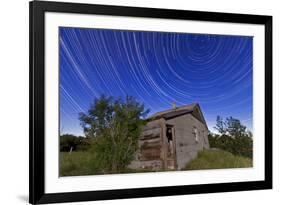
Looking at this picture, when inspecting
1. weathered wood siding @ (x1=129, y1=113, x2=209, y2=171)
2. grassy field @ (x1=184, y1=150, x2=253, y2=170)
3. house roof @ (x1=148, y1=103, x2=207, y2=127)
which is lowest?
grassy field @ (x1=184, y1=150, x2=253, y2=170)

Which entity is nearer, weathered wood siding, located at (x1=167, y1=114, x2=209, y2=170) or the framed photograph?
the framed photograph

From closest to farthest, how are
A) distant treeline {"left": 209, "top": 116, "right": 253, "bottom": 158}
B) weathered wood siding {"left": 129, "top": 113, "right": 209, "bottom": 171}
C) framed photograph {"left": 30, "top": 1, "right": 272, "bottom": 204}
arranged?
framed photograph {"left": 30, "top": 1, "right": 272, "bottom": 204}, weathered wood siding {"left": 129, "top": 113, "right": 209, "bottom": 171}, distant treeline {"left": 209, "top": 116, "right": 253, "bottom": 158}

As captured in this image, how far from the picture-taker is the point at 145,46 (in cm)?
202

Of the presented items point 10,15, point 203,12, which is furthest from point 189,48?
point 10,15

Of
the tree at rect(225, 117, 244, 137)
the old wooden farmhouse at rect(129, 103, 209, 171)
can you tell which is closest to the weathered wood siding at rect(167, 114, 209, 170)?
the old wooden farmhouse at rect(129, 103, 209, 171)

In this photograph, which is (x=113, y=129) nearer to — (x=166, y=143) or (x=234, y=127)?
(x=166, y=143)

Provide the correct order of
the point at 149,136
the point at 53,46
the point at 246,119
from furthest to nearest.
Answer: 1. the point at 246,119
2. the point at 149,136
3. the point at 53,46

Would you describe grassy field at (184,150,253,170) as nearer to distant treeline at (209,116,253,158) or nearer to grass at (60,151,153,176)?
distant treeline at (209,116,253,158)

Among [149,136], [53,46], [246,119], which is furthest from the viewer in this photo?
[246,119]

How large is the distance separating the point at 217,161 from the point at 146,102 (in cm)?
39

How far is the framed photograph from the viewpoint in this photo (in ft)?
6.15

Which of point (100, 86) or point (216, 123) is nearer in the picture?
point (100, 86)

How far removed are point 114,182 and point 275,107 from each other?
0.79m

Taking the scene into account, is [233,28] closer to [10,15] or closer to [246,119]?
[246,119]
